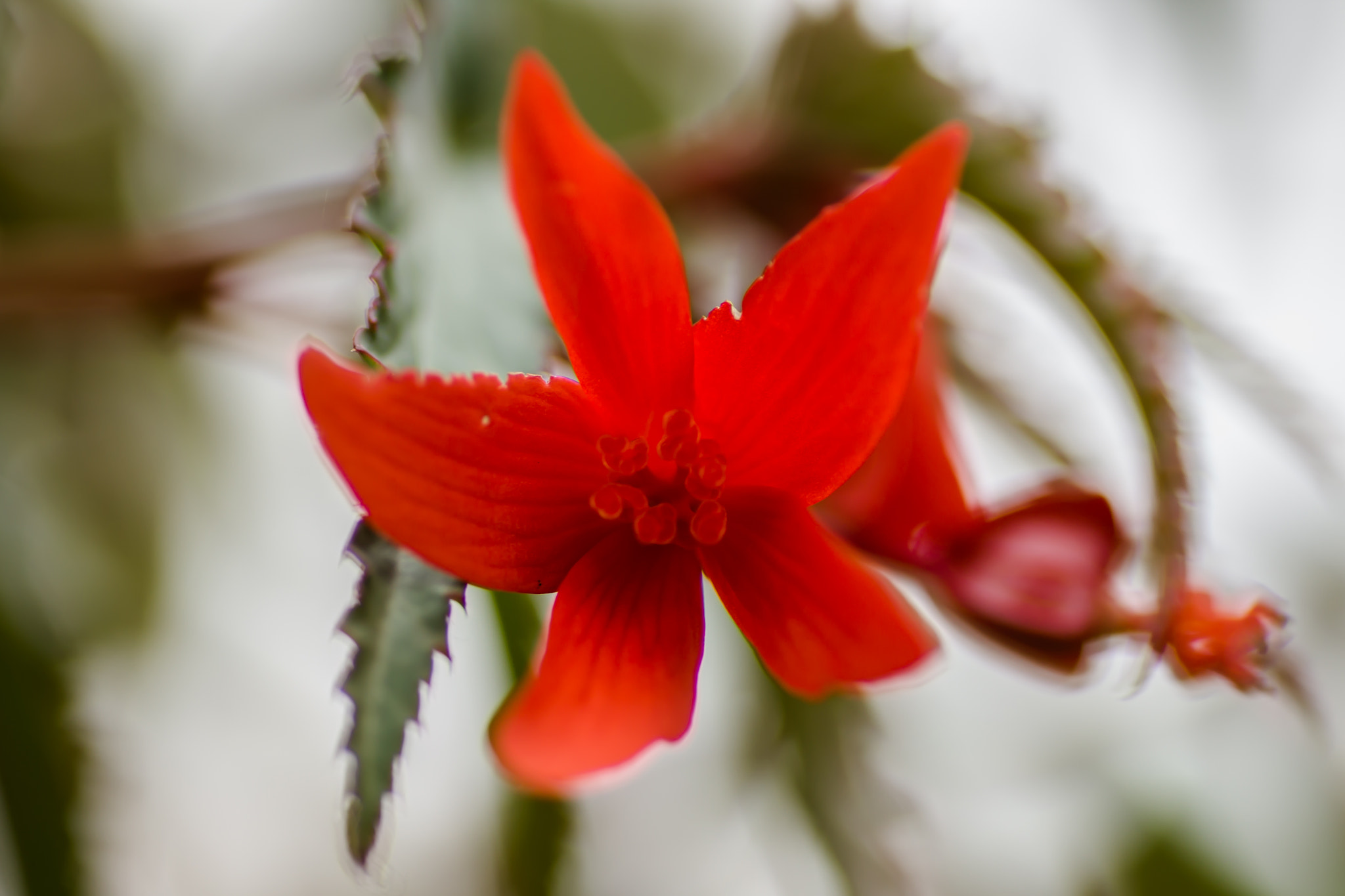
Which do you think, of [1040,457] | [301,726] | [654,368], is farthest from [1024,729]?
[654,368]

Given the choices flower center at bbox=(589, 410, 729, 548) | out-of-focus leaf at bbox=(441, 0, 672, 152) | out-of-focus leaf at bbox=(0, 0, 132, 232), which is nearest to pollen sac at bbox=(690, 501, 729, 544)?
flower center at bbox=(589, 410, 729, 548)

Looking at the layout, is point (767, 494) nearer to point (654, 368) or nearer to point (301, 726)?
point (654, 368)

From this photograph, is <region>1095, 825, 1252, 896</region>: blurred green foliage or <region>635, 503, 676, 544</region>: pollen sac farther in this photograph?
<region>1095, 825, 1252, 896</region>: blurred green foliage

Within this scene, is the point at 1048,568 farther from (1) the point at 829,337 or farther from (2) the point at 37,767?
(2) the point at 37,767

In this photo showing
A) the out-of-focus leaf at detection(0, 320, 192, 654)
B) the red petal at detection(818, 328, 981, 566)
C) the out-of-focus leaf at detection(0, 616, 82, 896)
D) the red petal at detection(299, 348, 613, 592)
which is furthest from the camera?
the out-of-focus leaf at detection(0, 320, 192, 654)

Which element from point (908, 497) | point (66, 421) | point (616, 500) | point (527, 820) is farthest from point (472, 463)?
point (66, 421)

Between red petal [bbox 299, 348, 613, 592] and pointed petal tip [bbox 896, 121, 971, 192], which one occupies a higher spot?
pointed petal tip [bbox 896, 121, 971, 192]

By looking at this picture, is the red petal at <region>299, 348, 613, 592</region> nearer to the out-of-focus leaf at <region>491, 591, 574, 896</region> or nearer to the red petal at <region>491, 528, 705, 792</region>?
the red petal at <region>491, 528, 705, 792</region>

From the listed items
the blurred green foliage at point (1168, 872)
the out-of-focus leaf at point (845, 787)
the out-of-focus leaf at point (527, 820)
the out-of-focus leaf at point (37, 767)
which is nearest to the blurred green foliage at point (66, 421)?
the out-of-focus leaf at point (37, 767)
